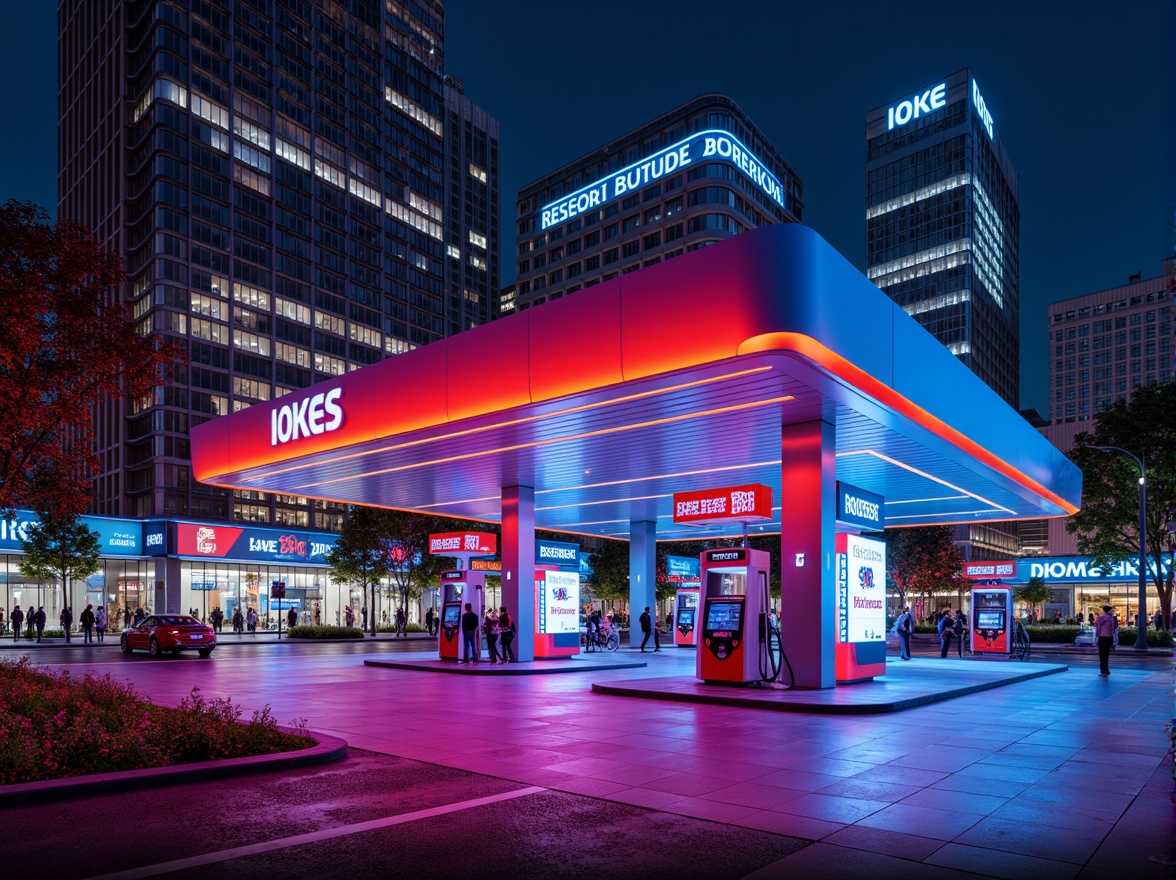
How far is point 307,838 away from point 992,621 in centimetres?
3114

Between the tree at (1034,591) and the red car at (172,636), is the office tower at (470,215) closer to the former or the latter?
the tree at (1034,591)

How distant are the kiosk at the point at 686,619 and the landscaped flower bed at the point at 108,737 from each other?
2930 centimetres

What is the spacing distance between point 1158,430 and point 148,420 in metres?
71.6

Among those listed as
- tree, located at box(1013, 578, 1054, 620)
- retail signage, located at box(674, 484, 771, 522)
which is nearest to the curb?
retail signage, located at box(674, 484, 771, 522)

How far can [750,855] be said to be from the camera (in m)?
6.20

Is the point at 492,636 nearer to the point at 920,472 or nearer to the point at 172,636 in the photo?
the point at 920,472

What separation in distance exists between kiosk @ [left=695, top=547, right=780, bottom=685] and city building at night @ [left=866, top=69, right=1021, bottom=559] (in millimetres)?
121456

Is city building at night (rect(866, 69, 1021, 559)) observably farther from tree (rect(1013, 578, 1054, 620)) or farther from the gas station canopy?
the gas station canopy

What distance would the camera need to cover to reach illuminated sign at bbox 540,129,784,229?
247 ft

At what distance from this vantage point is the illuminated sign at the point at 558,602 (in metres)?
27.2

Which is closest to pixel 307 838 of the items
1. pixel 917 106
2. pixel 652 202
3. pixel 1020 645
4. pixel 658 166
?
pixel 1020 645

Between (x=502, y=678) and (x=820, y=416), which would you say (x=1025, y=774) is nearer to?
(x=820, y=416)

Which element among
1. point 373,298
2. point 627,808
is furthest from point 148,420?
point 627,808

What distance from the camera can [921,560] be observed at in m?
55.0
